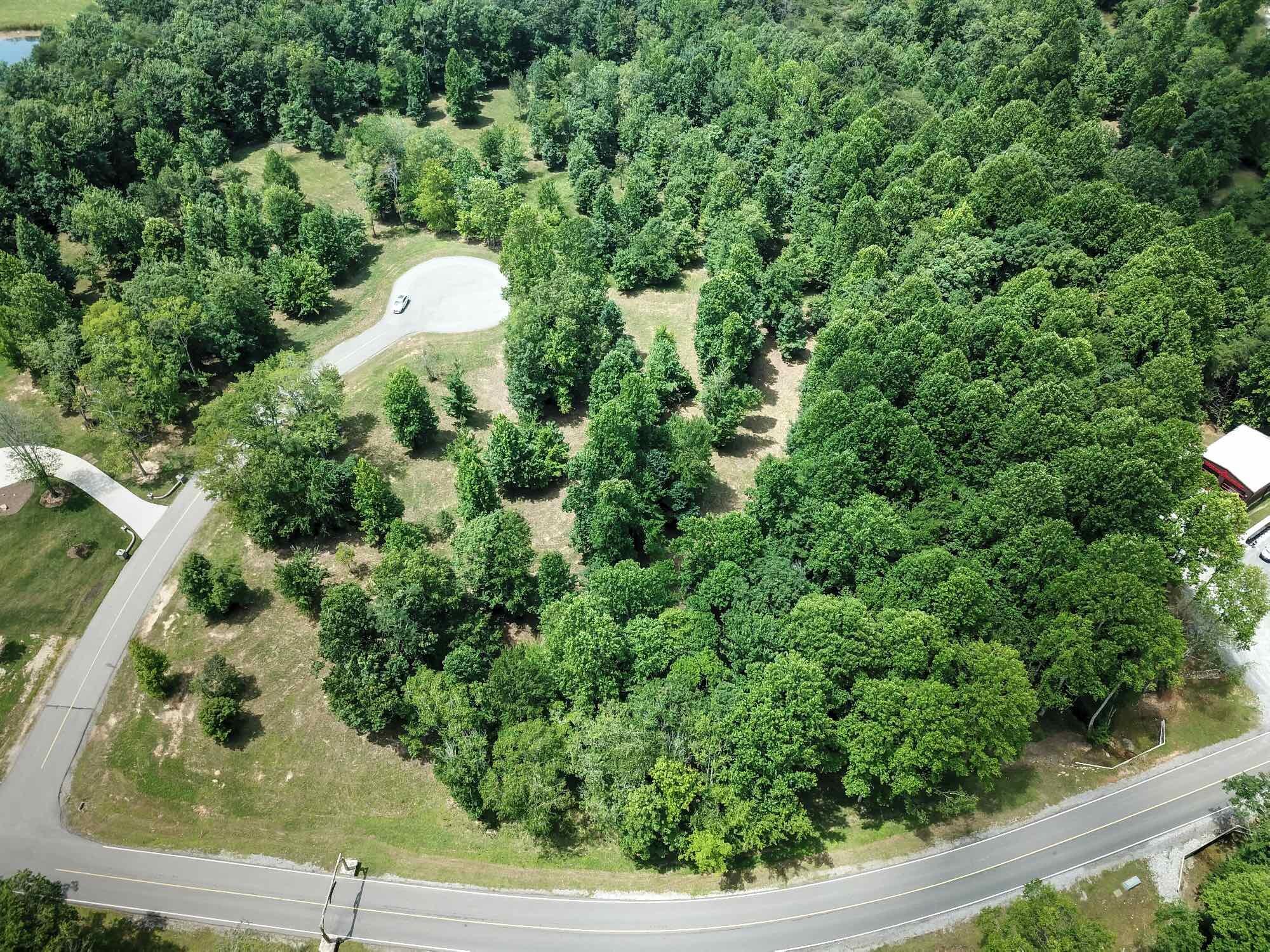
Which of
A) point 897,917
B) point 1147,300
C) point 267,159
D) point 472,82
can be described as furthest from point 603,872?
point 472,82

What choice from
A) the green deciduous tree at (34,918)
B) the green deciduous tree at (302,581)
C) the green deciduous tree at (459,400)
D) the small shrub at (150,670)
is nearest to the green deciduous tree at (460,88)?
the green deciduous tree at (459,400)

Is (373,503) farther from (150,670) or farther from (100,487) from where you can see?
(100,487)

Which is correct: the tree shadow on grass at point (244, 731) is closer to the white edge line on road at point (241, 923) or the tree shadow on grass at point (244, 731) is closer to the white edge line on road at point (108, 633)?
the white edge line on road at point (241, 923)

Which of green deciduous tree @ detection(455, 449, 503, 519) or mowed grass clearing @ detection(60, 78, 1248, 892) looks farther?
green deciduous tree @ detection(455, 449, 503, 519)

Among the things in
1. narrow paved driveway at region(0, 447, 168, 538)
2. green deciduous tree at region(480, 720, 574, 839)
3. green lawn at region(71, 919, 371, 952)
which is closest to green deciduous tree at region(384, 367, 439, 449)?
narrow paved driveway at region(0, 447, 168, 538)

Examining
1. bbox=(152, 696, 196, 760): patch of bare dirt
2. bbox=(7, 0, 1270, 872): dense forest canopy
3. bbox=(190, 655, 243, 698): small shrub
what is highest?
bbox=(7, 0, 1270, 872): dense forest canopy

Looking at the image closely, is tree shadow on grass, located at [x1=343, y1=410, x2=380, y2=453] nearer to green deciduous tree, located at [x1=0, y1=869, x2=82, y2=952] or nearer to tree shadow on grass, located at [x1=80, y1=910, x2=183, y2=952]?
Result: tree shadow on grass, located at [x1=80, y1=910, x2=183, y2=952]
